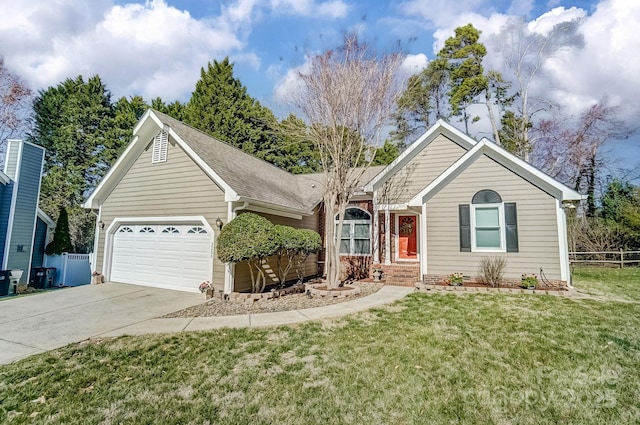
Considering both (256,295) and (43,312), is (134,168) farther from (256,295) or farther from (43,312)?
(256,295)

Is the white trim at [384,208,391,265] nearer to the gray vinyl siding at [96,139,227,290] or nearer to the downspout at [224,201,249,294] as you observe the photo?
the downspout at [224,201,249,294]

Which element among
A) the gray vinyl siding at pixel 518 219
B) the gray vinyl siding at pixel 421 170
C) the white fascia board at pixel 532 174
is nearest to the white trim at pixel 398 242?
the gray vinyl siding at pixel 421 170

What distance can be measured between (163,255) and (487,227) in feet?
36.1

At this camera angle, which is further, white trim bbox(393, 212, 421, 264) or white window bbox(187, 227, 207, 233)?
white trim bbox(393, 212, 421, 264)

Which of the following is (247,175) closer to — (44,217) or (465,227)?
(465,227)

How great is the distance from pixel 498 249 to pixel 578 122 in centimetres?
1914

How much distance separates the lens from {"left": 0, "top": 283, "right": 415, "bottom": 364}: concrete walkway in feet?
18.5

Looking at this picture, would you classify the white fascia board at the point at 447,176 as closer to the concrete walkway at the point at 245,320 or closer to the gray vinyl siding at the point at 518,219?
the gray vinyl siding at the point at 518,219

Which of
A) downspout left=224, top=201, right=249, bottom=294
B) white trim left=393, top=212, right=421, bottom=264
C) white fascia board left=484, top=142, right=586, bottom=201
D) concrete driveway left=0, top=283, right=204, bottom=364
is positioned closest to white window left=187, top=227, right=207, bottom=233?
downspout left=224, top=201, right=249, bottom=294

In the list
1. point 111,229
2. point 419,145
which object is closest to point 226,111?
point 111,229

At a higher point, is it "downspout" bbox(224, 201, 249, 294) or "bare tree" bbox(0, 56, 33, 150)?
"bare tree" bbox(0, 56, 33, 150)

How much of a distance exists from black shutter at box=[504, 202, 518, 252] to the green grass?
3.76m

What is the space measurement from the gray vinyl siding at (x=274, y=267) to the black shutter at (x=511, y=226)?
7629mm

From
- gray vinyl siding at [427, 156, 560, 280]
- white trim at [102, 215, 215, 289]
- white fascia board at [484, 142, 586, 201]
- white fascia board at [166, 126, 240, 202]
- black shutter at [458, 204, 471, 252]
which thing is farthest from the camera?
white trim at [102, 215, 215, 289]
